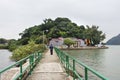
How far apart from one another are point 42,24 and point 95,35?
2253 centimetres

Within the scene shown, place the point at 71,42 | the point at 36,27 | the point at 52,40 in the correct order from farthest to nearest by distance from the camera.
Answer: the point at 36,27, the point at 52,40, the point at 71,42

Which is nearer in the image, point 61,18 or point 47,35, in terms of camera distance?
point 47,35

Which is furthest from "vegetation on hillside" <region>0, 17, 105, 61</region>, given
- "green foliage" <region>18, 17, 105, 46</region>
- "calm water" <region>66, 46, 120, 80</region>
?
"calm water" <region>66, 46, 120, 80</region>

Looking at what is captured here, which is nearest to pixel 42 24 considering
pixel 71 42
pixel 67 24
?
pixel 67 24

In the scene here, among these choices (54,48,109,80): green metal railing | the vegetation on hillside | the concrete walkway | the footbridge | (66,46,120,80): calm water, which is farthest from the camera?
the vegetation on hillside

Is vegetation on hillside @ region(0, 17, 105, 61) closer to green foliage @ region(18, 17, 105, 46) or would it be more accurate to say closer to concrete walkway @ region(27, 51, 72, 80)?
green foliage @ region(18, 17, 105, 46)

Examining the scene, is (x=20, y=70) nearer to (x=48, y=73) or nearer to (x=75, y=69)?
(x=75, y=69)

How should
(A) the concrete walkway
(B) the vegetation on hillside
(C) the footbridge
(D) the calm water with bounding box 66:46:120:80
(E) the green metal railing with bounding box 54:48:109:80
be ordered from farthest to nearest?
(B) the vegetation on hillside → (D) the calm water with bounding box 66:46:120:80 → (A) the concrete walkway → (C) the footbridge → (E) the green metal railing with bounding box 54:48:109:80

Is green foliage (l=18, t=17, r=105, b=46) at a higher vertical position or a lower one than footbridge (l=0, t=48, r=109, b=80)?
higher

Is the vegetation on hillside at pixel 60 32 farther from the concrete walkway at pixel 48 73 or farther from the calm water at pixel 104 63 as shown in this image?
the concrete walkway at pixel 48 73

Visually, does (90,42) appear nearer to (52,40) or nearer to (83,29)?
(83,29)

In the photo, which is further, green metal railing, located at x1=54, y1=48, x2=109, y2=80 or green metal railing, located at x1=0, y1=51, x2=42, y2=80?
green metal railing, located at x1=0, y1=51, x2=42, y2=80

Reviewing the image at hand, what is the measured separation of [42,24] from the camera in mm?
113000

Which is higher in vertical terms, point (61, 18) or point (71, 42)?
point (61, 18)
